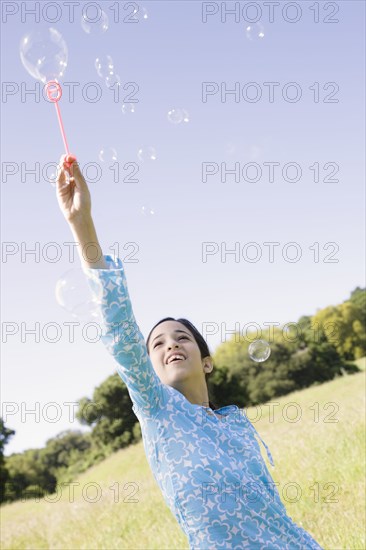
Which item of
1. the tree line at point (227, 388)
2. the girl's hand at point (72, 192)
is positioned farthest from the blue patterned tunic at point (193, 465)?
the tree line at point (227, 388)

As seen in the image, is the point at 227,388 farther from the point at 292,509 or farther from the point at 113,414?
the point at 292,509

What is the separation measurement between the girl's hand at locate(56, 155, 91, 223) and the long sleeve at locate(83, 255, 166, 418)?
0.20m

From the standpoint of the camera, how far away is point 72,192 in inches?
89.4

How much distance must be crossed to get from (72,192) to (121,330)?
0.51m

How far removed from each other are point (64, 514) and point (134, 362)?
7.42 metres

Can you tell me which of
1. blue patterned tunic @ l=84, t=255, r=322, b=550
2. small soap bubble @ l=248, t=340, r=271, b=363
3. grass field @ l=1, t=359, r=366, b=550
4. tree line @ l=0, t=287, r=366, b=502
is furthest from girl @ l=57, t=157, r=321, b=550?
tree line @ l=0, t=287, r=366, b=502

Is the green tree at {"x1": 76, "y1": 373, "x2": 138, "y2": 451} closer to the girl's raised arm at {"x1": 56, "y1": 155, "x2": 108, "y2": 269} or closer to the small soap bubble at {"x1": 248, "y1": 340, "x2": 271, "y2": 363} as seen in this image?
the small soap bubble at {"x1": 248, "y1": 340, "x2": 271, "y2": 363}

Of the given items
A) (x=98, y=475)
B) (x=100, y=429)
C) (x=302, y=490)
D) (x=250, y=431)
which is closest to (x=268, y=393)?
(x=100, y=429)

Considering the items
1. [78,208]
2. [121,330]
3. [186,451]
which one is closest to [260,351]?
[186,451]

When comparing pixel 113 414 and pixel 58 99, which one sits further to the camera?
pixel 113 414

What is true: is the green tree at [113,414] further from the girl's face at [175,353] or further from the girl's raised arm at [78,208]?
the girl's raised arm at [78,208]

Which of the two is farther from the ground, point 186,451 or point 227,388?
point 186,451

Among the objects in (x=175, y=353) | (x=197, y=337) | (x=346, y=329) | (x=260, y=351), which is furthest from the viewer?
(x=346, y=329)

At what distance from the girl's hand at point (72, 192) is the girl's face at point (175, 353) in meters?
0.74
